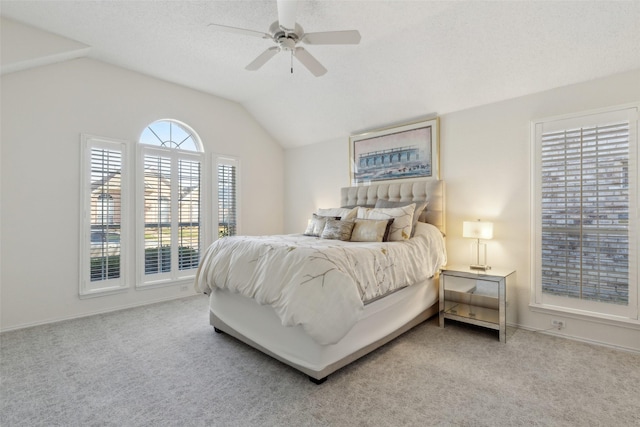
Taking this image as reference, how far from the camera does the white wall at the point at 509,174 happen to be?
9.40 feet

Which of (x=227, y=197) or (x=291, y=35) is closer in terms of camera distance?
(x=291, y=35)

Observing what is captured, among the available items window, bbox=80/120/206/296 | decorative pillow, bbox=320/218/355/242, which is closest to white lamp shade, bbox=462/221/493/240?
decorative pillow, bbox=320/218/355/242

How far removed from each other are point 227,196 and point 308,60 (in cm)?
301

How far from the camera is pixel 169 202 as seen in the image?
14.6 feet

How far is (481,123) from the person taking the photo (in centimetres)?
361

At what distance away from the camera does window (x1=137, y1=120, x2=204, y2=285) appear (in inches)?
165

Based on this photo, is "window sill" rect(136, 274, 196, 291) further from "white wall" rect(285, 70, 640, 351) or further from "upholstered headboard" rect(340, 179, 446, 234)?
"white wall" rect(285, 70, 640, 351)

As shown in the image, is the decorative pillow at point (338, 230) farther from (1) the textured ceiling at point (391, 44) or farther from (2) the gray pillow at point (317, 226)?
(1) the textured ceiling at point (391, 44)

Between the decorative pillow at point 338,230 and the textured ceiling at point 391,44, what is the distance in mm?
1857

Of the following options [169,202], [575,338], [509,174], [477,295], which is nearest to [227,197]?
[169,202]

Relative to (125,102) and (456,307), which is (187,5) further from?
(456,307)

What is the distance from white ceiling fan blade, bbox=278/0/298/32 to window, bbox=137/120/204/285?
292 cm

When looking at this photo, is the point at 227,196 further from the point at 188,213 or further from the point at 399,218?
the point at 399,218

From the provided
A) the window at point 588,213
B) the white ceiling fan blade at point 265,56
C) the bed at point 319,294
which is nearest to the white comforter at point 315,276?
the bed at point 319,294
